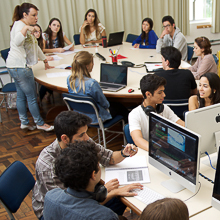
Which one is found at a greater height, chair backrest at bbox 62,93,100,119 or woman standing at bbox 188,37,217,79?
woman standing at bbox 188,37,217,79

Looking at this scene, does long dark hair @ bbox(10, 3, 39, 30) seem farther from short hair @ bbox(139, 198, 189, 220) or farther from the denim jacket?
short hair @ bbox(139, 198, 189, 220)

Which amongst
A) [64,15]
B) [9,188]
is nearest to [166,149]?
[9,188]

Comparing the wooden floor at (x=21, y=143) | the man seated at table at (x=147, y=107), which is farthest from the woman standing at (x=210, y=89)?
the wooden floor at (x=21, y=143)

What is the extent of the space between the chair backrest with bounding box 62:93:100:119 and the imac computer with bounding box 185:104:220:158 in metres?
1.36

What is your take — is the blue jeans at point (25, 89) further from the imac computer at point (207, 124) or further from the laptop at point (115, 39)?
the imac computer at point (207, 124)

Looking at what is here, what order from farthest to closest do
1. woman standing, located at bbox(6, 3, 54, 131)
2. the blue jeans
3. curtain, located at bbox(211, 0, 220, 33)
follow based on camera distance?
curtain, located at bbox(211, 0, 220, 33), the blue jeans, woman standing, located at bbox(6, 3, 54, 131)

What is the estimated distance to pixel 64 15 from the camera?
6.04 m

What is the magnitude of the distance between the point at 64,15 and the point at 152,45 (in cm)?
208

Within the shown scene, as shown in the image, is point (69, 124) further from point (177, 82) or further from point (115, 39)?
point (115, 39)

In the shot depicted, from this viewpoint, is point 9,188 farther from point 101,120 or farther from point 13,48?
point 13,48

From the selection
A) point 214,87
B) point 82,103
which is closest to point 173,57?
point 214,87

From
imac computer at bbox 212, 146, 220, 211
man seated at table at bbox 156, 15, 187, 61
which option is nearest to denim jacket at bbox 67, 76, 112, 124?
imac computer at bbox 212, 146, 220, 211

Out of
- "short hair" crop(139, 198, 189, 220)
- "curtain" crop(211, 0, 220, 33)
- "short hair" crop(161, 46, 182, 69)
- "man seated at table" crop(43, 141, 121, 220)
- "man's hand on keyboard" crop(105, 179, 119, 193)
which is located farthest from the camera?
"curtain" crop(211, 0, 220, 33)

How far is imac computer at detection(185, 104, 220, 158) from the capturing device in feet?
5.83
